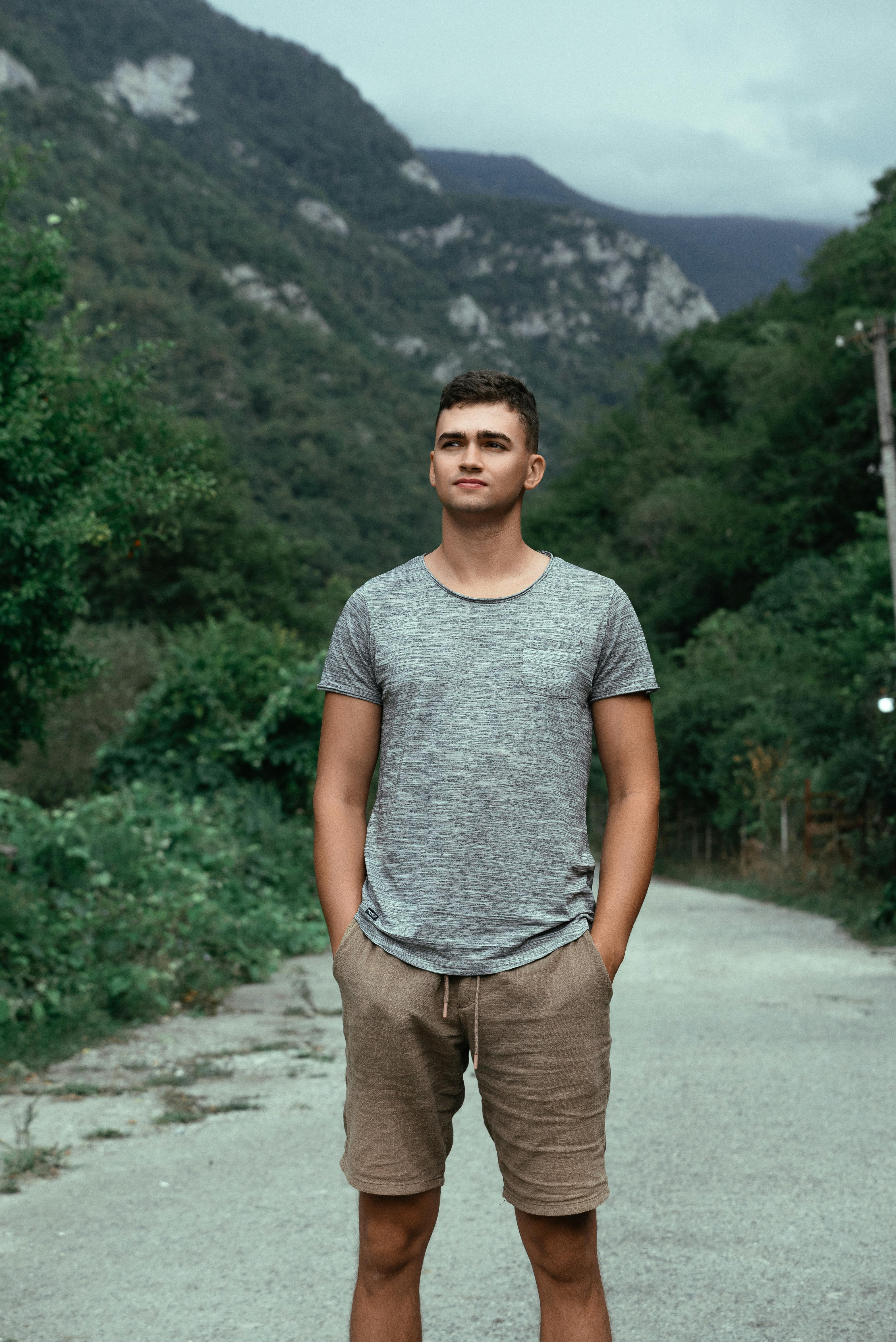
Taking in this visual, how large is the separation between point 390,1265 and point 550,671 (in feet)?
3.74

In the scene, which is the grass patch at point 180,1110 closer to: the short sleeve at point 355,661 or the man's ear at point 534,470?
the short sleeve at point 355,661

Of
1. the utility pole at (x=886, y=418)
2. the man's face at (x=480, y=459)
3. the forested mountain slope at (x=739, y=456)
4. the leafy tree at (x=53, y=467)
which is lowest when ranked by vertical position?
A: the man's face at (x=480, y=459)

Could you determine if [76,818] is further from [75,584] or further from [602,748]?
[602,748]

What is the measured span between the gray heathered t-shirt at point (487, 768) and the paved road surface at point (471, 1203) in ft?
5.18

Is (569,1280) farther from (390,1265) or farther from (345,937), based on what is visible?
(345,937)

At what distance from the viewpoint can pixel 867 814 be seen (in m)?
16.7

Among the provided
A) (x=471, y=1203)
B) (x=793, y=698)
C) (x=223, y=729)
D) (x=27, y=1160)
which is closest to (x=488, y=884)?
(x=471, y=1203)

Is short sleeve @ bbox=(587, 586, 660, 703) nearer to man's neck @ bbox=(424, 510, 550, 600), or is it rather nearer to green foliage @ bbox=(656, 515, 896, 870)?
→ man's neck @ bbox=(424, 510, 550, 600)

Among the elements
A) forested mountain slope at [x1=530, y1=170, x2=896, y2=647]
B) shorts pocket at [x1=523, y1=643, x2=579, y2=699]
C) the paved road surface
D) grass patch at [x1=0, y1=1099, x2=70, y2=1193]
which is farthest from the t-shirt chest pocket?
forested mountain slope at [x1=530, y1=170, x2=896, y2=647]

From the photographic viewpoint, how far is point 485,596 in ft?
8.07

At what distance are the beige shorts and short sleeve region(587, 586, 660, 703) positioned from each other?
47 centimetres

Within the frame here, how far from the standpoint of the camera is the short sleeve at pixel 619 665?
8.01 feet

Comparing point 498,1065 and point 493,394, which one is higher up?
point 493,394

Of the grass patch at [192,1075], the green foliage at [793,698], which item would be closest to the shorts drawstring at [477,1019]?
the grass patch at [192,1075]
